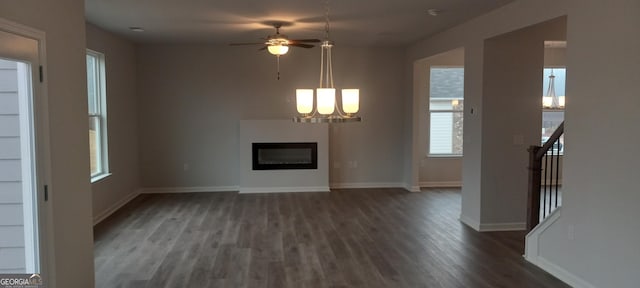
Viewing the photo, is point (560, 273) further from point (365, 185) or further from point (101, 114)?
point (101, 114)

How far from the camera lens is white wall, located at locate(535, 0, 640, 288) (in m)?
3.17

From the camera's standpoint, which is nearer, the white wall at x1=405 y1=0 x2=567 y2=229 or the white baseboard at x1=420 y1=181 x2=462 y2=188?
the white wall at x1=405 y1=0 x2=567 y2=229

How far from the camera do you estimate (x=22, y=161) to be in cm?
266

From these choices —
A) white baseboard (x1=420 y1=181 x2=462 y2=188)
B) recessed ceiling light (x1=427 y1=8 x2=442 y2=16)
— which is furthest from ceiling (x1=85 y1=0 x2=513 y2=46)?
white baseboard (x1=420 y1=181 x2=462 y2=188)

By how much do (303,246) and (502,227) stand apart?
242cm

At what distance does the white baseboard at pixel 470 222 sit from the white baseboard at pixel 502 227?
62 mm

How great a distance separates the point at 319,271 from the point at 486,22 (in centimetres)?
332

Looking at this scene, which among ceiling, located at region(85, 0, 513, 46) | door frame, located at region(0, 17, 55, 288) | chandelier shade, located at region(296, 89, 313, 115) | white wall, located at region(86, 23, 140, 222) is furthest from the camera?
white wall, located at region(86, 23, 140, 222)

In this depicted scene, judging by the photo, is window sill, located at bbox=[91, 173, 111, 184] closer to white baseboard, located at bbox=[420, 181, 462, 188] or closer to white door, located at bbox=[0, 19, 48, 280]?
white door, located at bbox=[0, 19, 48, 280]

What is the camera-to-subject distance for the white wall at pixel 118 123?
606cm

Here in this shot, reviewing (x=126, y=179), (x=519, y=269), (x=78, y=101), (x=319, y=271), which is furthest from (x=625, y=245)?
(x=126, y=179)

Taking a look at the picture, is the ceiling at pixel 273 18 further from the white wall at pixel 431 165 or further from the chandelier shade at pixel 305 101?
the white wall at pixel 431 165

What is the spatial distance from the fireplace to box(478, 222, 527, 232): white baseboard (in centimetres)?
332

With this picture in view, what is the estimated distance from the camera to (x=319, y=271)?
13.5ft
